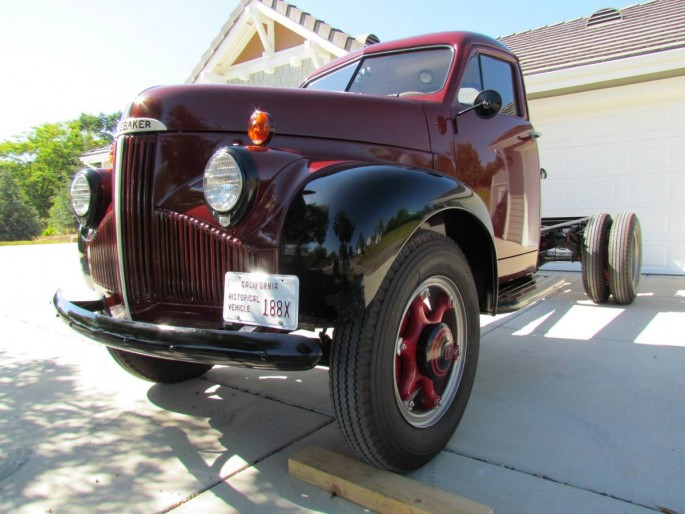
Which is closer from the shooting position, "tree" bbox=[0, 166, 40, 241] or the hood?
the hood

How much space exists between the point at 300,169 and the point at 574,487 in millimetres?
1583

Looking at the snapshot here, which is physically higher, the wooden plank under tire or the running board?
the running board

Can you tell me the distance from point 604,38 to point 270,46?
6099mm

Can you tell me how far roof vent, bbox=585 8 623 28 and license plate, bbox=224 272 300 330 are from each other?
933 centimetres

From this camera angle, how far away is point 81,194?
7.73 ft

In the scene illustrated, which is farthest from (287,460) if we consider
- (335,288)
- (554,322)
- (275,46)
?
(275,46)

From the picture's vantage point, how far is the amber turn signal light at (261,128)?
2025 mm

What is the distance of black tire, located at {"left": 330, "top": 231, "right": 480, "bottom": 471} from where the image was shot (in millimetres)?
1749

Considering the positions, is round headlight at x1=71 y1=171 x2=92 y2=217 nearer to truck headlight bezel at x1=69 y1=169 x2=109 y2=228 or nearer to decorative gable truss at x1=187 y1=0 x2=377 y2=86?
truck headlight bezel at x1=69 y1=169 x2=109 y2=228

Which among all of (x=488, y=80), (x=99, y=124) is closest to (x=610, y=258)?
(x=488, y=80)

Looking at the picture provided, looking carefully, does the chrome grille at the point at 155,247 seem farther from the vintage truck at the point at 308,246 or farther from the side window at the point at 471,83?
the side window at the point at 471,83

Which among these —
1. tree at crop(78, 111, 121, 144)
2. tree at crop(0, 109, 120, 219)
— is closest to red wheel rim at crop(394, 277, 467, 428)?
tree at crop(0, 109, 120, 219)

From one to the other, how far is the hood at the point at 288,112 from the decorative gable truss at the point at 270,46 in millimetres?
6557

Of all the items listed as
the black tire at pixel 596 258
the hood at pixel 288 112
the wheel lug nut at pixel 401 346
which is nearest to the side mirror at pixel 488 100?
the hood at pixel 288 112
